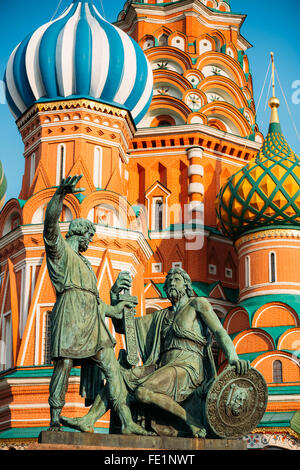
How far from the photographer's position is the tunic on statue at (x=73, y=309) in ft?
19.5

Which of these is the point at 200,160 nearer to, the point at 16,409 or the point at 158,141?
the point at 158,141

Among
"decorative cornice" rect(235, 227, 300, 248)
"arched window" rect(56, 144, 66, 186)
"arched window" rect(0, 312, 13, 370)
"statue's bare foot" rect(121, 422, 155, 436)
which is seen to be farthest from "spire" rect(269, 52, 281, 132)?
"statue's bare foot" rect(121, 422, 155, 436)

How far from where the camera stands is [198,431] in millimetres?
5934

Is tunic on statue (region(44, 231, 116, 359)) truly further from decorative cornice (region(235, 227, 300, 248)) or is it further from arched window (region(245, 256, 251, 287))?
decorative cornice (region(235, 227, 300, 248))

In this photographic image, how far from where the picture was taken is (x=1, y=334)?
55.6 feet

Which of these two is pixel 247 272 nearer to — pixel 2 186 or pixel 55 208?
pixel 2 186

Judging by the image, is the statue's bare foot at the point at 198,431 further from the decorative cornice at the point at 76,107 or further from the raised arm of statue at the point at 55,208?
the decorative cornice at the point at 76,107

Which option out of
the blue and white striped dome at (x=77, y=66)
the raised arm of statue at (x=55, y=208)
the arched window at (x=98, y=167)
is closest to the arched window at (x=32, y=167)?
the blue and white striped dome at (x=77, y=66)

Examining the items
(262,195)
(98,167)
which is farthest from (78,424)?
(262,195)

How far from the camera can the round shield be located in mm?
5887

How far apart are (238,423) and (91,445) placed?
3.40ft

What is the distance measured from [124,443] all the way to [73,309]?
97 centimetres

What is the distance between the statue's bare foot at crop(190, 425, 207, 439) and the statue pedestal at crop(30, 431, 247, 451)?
0.28 feet

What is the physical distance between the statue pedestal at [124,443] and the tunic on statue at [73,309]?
1.88 feet
